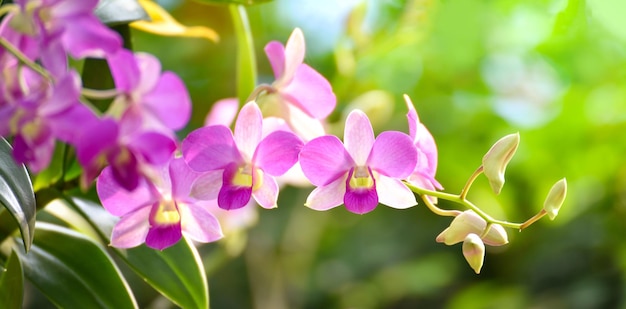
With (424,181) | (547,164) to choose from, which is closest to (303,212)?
(547,164)

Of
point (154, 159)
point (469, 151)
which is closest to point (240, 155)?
point (154, 159)

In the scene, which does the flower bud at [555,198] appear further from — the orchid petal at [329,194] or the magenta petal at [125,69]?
the magenta petal at [125,69]

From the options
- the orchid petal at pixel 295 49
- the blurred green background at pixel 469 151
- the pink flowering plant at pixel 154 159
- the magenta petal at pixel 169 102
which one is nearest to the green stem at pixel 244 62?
the pink flowering plant at pixel 154 159

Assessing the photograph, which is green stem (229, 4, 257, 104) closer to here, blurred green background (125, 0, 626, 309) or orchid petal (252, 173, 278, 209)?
orchid petal (252, 173, 278, 209)

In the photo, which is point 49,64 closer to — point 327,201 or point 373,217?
point 327,201

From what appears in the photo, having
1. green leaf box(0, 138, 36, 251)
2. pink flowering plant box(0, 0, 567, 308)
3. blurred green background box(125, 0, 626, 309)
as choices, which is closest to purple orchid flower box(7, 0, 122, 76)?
pink flowering plant box(0, 0, 567, 308)

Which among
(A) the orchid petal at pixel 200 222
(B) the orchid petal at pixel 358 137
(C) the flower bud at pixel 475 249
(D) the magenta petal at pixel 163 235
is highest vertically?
(B) the orchid petal at pixel 358 137

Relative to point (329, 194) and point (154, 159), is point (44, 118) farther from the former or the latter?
point (329, 194)
